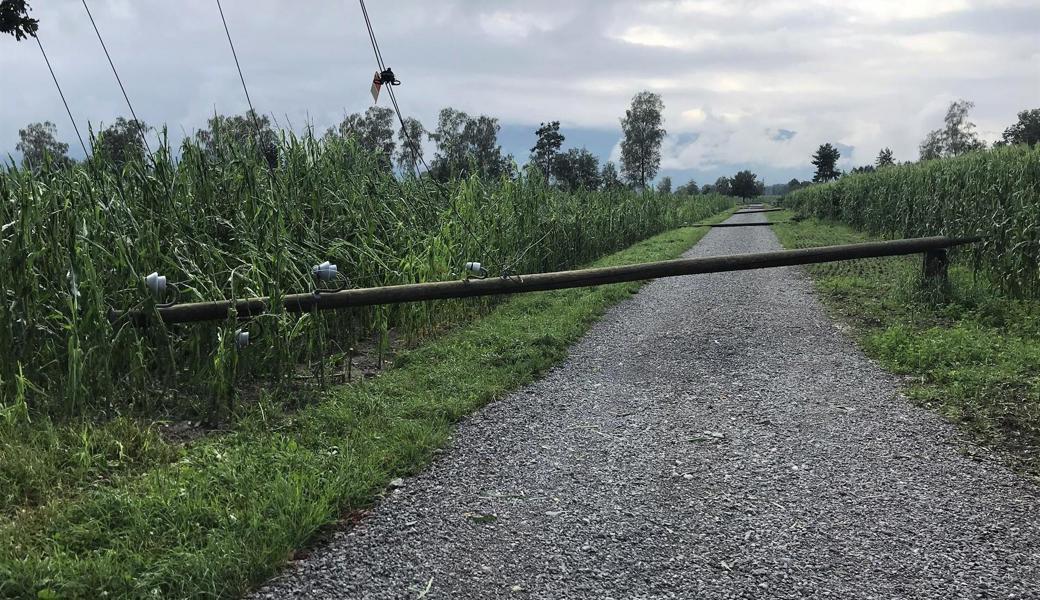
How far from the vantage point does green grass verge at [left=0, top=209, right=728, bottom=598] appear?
95.8 inches

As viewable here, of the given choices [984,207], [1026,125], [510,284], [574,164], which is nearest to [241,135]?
[510,284]

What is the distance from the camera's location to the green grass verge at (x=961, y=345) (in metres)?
4.11

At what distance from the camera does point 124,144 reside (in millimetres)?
5000

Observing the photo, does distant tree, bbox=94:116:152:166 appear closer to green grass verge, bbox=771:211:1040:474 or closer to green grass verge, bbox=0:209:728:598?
green grass verge, bbox=0:209:728:598

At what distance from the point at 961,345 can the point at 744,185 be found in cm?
12230

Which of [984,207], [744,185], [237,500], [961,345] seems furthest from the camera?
[744,185]

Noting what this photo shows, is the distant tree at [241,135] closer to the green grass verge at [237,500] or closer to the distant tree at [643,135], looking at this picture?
the green grass verge at [237,500]

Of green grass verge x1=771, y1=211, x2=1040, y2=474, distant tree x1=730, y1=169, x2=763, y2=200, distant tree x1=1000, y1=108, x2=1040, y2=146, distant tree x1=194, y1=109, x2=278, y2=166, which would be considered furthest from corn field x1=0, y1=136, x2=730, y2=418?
distant tree x1=730, y1=169, x2=763, y2=200

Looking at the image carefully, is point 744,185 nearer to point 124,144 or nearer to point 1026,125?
point 1026,125

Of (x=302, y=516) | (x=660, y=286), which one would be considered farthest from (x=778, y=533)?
(x=660, y=286)

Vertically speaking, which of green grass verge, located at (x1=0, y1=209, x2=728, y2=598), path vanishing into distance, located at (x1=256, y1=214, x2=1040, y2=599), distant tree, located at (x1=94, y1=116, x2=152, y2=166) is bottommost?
path vanishing into distance, located at (x1=256, y1=214, x2=1040, y2=599)

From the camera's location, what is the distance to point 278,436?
151 inches

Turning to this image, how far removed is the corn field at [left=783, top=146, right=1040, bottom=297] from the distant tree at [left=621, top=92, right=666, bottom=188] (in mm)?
56730

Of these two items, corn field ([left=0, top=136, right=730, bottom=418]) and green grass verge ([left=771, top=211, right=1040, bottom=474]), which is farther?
green grass verge ([left=771, top=211, right=1040, bottom=474])
